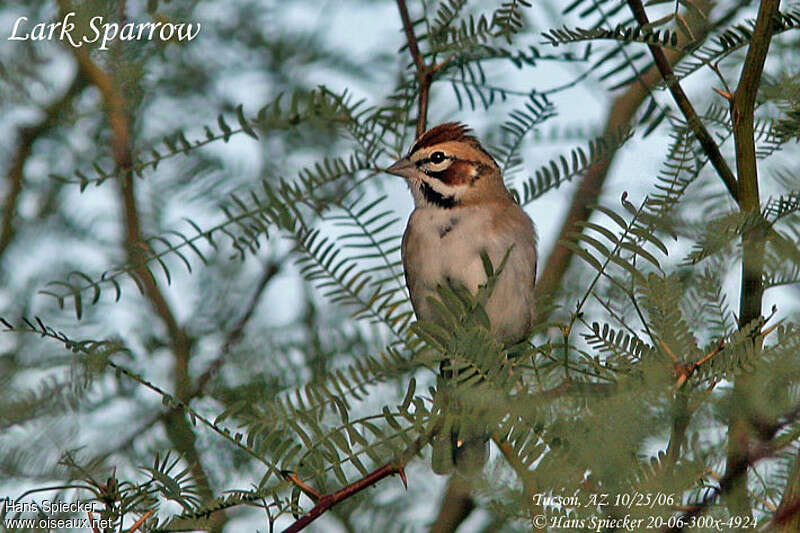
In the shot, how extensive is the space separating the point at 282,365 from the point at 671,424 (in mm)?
1650

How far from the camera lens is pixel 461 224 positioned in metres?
3.60

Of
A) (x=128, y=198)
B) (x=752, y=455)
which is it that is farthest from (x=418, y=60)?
(x=752, y=455)

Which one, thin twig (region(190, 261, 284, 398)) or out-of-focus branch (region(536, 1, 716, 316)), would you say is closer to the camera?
thin twig (region(190, 261, 284, 398))

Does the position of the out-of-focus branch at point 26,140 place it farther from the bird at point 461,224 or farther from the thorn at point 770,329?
the thorn at point 770,329

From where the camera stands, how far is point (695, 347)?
1.57 meters

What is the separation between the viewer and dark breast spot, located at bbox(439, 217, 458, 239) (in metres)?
3.57

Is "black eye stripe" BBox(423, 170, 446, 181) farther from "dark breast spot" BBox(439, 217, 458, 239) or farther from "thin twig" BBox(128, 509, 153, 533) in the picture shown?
"thin twig" BBox(128, 509, 153, 533)

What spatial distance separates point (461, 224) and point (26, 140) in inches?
67.1

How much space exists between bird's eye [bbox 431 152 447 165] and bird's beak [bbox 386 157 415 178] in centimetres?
9

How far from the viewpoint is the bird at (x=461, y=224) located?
3.41 m

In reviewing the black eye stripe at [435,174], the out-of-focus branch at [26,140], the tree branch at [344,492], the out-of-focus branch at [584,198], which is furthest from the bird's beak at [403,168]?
the tree branch at [344,492]

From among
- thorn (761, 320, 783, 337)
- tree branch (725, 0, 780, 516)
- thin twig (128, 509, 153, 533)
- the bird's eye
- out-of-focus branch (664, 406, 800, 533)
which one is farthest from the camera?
the bird's eye

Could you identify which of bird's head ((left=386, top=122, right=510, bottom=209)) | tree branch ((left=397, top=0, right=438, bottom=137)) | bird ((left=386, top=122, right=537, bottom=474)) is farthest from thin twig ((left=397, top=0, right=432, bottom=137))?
bird's head ((left=386, top=122, right=510, bottom=209))

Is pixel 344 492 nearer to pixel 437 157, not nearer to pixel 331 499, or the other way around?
pixel 331 499
